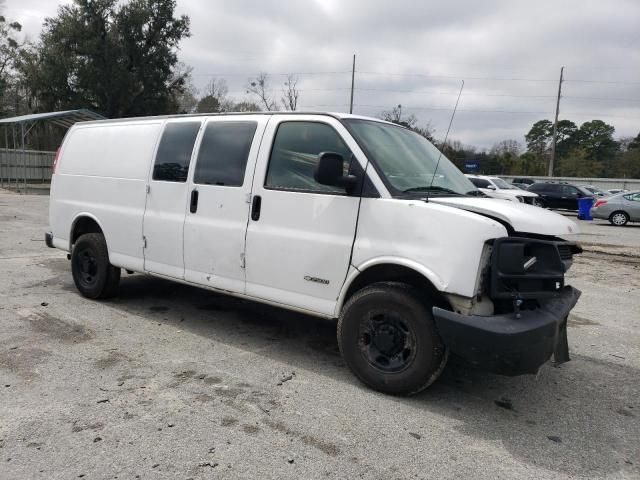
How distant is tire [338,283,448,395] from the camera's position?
3.65 metres

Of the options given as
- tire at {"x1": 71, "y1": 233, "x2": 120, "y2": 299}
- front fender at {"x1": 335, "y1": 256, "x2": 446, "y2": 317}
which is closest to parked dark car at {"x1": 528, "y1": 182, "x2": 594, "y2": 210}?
→ tire at {"x1": 71, "y1": 233, "x2": 120, "y2": 299}

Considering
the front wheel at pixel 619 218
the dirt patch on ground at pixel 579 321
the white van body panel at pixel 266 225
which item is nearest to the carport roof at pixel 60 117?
the white van body panel at pixel 266 225

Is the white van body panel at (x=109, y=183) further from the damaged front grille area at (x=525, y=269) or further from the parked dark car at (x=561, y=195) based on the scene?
the parked dark car at (x=561, y=195)

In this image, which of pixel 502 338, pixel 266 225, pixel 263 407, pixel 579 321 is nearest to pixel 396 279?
pixel 502 338

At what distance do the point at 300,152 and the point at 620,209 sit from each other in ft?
70.4

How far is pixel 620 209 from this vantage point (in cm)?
2164

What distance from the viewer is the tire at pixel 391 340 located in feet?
12.0

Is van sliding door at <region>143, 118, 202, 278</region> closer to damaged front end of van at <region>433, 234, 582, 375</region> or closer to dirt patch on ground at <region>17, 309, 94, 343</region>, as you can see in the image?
dirt patch on ground at <region>17, 309, 94, 343</region>

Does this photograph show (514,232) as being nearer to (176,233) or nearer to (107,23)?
(176,233)

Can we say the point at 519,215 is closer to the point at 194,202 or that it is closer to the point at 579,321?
the point at 194,202

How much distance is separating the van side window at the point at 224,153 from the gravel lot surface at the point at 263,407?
5.10 feet

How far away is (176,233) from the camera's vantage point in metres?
5.17

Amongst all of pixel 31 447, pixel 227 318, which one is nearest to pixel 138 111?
pixel 227 318

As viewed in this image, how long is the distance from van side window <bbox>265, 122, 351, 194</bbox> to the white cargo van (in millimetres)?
12
